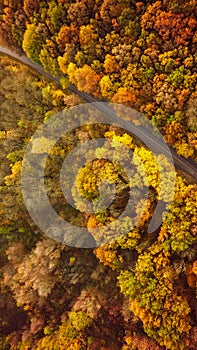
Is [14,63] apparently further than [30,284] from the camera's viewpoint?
Yes

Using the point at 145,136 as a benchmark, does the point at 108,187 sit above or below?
below

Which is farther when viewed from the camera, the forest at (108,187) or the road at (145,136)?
the road at (145,136)

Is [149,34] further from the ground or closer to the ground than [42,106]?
further from the ground

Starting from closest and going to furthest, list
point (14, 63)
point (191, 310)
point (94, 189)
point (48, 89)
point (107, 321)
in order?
point (191, 310)
point (94, 189)
point (107, 321)
point (48, 89)
point (14, 63)

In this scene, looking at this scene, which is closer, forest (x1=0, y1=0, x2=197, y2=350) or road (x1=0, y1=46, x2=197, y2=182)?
forest (x1=0, y1=0, x2=197, y2=350)

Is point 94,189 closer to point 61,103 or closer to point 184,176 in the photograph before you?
point 184,176

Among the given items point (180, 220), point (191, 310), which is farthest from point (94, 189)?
point (191, 310)

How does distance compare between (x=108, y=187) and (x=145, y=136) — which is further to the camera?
(x=145, y=136)

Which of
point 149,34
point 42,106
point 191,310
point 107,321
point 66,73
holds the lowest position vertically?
point 107,321
